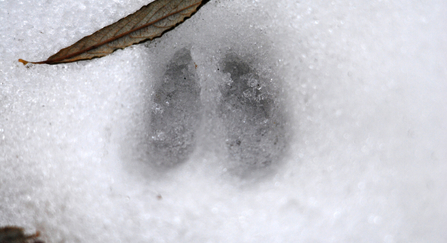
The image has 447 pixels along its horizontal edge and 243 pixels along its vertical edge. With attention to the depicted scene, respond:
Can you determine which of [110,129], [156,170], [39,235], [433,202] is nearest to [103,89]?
[110,129]

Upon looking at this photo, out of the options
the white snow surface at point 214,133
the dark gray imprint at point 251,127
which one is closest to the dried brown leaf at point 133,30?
the white snow surface at point 214,133

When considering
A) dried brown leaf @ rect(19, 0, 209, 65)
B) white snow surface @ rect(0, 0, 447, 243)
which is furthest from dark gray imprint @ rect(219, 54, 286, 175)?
dried brown leaf @ rect(19, 0, 209, 65)

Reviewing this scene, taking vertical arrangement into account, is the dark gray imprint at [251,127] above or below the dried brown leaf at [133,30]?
below

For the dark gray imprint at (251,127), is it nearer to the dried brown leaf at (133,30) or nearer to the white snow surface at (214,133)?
the white snow surface at (214,133)

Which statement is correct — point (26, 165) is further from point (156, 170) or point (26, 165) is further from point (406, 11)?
point (406, 11)

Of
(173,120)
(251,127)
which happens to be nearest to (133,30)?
(173,120)

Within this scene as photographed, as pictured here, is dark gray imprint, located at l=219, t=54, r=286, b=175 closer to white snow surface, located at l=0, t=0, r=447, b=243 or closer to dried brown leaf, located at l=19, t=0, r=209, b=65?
white snow surface, located at l=0, t=0, r=447, b=243

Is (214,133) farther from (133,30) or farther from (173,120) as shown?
(133,30)
